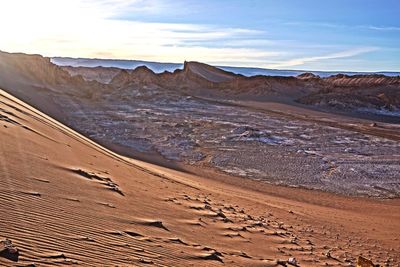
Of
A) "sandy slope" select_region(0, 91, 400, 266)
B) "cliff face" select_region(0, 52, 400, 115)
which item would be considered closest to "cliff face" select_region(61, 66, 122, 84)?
"cliff face" select_region(0, 52, 400, 115)

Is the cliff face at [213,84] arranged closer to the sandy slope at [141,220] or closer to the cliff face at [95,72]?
the sandy slope at [141,220]

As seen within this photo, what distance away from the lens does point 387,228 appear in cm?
1055

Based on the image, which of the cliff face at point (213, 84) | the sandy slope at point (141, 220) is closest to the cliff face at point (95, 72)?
the cliff face at point (213, 84)

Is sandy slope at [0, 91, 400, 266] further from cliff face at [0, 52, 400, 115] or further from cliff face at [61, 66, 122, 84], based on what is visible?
cliff face at [61, 66, 122, 84]

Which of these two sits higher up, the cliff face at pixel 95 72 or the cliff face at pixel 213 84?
the cliff face at pixel 95 72

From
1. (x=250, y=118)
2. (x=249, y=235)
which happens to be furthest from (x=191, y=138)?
(x=249, y=235)

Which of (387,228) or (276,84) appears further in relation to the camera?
(276,84)

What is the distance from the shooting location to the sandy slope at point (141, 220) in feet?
15.7

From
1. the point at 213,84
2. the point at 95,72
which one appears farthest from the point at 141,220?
the point at 95,72

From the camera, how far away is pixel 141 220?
644cm

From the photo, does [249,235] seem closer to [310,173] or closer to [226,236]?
[226,236]

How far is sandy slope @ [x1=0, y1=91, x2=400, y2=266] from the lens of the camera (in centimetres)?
479

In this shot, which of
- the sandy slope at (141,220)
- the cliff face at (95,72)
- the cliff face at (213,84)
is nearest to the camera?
the sandy slope at (141,220)

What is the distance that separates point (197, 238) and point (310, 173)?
39.1ft
